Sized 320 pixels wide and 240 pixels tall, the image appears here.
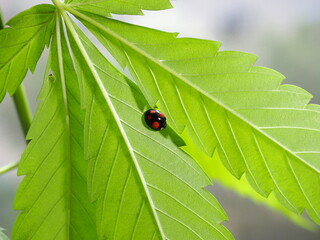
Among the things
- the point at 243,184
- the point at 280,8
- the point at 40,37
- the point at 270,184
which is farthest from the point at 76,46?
the point at 280,8

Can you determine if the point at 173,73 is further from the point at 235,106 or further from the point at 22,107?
the point at 22,107

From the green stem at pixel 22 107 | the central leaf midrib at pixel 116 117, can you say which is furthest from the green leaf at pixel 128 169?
the green stem at pixel 22 107

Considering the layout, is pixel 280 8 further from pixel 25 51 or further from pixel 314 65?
pixel 25 51

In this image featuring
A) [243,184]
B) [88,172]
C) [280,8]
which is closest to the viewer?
[88,172]

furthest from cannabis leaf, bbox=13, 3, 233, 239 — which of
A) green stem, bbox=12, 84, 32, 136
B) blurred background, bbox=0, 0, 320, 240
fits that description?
blurred background, bbox=0, 0, 320, 240

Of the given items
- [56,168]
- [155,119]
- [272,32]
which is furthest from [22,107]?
[272,32]
